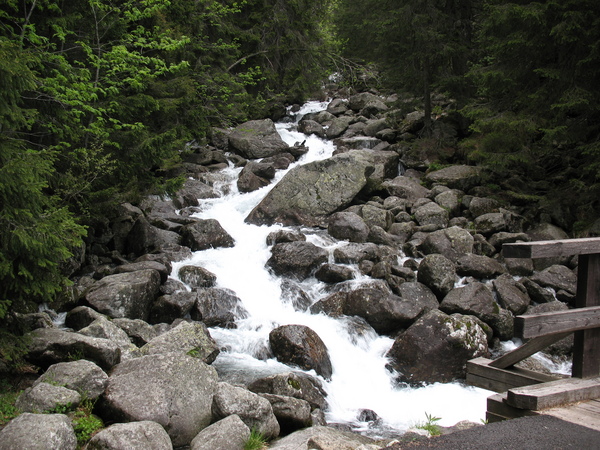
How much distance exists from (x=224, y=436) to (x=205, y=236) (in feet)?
27.5

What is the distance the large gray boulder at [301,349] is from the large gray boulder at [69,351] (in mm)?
3017

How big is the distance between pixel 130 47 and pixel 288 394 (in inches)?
381

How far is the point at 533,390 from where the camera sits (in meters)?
4.20

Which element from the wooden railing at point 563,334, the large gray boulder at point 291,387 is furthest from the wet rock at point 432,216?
the wooden railing at point 563,334

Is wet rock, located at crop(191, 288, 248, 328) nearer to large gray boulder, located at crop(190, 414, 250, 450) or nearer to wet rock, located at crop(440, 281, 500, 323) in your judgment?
wet rock, located at crop(440, 281, 500, 323)

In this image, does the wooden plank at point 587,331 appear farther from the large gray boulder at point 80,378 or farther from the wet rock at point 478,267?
the wet rock at point 478,267

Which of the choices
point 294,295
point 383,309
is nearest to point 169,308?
point 294,295

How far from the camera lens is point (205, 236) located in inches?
509

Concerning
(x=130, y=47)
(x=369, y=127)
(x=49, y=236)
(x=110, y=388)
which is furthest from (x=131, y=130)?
(x=369, y=127)

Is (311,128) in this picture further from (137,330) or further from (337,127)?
(137,330)

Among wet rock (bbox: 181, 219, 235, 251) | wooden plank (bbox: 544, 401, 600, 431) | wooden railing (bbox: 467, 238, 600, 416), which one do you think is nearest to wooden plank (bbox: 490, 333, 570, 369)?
wooden railing (bbox: 467, 238, 600, 416)

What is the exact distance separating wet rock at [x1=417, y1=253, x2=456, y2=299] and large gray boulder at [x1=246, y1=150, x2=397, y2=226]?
451 centimetres

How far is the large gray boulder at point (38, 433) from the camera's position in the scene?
13.7 feet

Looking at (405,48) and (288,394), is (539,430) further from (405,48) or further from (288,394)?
(405,48)
